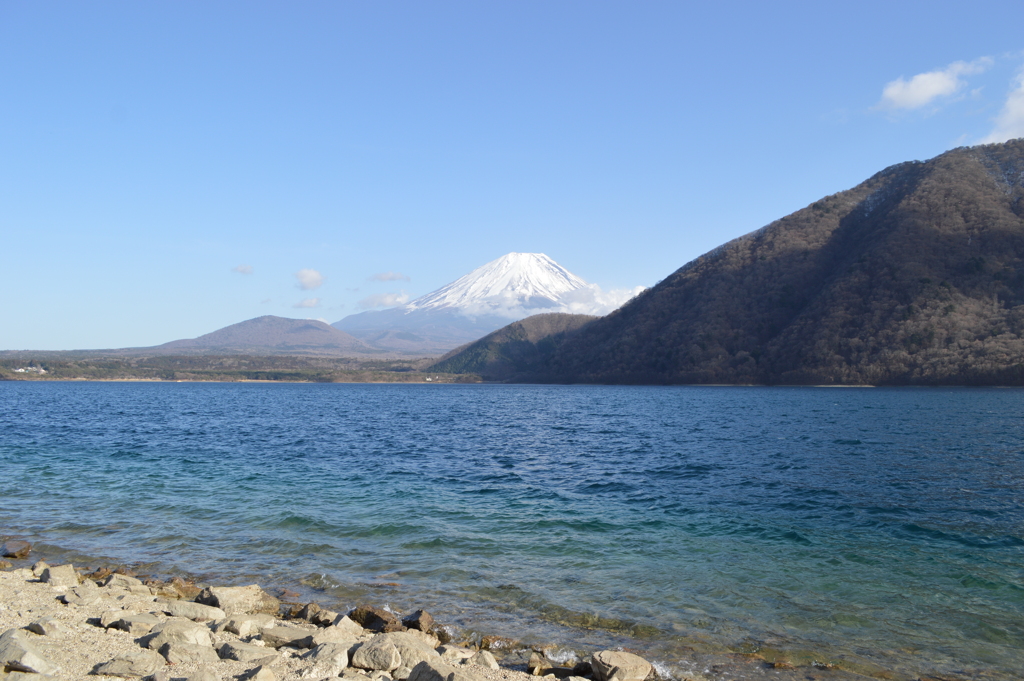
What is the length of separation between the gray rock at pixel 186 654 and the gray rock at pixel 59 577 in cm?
487

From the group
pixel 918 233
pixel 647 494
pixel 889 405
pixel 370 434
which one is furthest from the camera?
pixel 918 233

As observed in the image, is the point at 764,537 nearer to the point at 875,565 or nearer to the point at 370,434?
the point at 875,565

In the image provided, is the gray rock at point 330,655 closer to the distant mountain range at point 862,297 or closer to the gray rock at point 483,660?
the gray rock at point 483,660

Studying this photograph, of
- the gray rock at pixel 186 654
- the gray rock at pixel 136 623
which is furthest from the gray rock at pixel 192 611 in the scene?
the gray rock at pixel 186 654

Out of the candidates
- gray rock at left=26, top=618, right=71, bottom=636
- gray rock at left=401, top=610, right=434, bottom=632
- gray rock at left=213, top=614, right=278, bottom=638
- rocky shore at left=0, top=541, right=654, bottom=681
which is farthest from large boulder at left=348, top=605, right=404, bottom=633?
gray rock at left=26, top=618, right=71, bottom=636

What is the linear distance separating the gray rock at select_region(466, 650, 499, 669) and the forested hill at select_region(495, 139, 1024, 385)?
95.7m

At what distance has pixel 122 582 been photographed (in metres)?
11.4

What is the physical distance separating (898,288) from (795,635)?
104545mm

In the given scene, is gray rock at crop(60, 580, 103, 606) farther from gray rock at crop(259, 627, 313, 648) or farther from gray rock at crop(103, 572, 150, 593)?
gray rock at crop(259, 627, 313, 648)

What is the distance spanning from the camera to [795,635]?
973 centimetres

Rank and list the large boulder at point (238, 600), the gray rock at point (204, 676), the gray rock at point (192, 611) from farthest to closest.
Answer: the large boulder at point (238, 600) < the gray rock at point (192, 611) < the gray rock at point (204, 676)

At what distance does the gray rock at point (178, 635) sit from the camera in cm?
807

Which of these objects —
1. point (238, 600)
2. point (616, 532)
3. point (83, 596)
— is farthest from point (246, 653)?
point (616, 532)

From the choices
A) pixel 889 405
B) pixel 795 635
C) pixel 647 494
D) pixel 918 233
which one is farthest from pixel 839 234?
pixel 795 635
